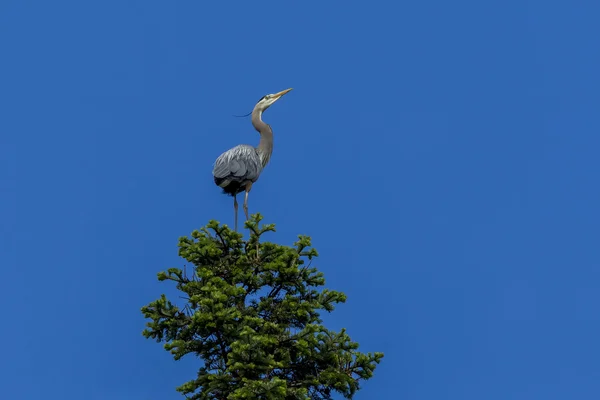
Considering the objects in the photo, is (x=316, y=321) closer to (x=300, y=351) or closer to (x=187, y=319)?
(x=300, y=351)

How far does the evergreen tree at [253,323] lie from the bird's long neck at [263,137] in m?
4.36

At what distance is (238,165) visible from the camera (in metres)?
25.3

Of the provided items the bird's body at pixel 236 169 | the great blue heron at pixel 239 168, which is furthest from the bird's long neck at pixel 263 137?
the bird's body at pixel 236 169

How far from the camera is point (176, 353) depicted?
2152 cm

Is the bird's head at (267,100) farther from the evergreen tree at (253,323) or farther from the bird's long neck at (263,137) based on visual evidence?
the evergreen tree at (253,323)

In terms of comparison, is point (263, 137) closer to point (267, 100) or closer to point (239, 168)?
point (267, 100)

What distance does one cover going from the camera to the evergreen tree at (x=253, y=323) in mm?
20833

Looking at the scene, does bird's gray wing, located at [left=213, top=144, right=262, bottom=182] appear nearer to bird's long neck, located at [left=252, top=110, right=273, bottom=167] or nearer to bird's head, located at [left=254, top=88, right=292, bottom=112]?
bird's long neck, located at [left=252, top=110, right=273, bottom=167]

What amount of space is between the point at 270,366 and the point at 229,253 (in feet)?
11.1

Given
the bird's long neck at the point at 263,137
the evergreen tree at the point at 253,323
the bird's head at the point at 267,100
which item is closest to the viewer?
the evergreen tree at the point at 253,323

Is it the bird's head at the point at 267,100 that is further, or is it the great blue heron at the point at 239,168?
the bird's head at the point at 267,100

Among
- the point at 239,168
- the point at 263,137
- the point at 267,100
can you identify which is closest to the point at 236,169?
the point at 239,168

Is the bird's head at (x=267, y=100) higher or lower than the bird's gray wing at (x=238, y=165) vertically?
higher

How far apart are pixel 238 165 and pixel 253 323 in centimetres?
537
